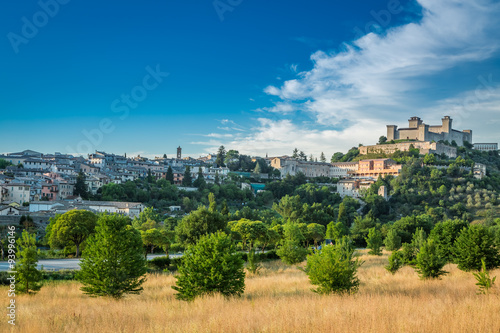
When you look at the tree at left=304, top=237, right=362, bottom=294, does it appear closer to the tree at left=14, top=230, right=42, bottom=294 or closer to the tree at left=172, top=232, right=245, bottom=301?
the tree at left=172, top=232, right=245, bottom=301

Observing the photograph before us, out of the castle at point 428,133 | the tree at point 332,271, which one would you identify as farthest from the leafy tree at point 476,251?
the castle at point 428,133

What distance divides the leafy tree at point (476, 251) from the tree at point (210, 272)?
12.0 m

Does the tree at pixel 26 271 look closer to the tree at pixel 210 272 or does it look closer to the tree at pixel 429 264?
the tree at pixel 210 272

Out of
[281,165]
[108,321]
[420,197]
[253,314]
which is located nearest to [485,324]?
[253,314]

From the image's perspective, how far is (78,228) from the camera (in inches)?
1217

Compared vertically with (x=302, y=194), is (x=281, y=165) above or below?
above

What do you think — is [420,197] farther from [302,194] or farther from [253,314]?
[253,314]

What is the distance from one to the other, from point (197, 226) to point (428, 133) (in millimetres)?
114313

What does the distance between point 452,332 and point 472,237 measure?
45.3ft

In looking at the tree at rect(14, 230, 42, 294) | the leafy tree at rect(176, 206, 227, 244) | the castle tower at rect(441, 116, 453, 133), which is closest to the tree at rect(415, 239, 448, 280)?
the tree at rect(14, 230, 42, 294)

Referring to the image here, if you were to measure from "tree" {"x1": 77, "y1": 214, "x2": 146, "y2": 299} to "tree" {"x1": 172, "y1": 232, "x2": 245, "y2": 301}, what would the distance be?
1835mm

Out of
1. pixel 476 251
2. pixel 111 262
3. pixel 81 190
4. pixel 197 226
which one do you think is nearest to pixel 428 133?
pixel 81 190

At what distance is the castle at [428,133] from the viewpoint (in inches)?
4899

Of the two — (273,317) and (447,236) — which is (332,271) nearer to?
(273,317)
